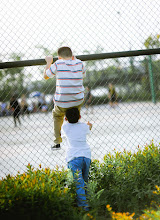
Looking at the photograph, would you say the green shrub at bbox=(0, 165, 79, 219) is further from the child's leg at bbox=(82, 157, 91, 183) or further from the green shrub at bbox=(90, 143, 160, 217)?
the green shrub at bbox=(90, 143, 160, 217)

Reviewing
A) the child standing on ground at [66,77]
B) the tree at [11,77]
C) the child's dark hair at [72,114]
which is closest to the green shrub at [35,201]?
the child's dark hair at [72,114]

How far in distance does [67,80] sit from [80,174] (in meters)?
1.15

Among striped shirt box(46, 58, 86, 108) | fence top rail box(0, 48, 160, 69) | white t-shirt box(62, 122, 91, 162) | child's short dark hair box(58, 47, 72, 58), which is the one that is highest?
fence top rail box(0, 48, 160, 69)

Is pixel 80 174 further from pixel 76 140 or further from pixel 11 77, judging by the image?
pixel 11 77

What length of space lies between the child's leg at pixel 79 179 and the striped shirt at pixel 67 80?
2.29 ft

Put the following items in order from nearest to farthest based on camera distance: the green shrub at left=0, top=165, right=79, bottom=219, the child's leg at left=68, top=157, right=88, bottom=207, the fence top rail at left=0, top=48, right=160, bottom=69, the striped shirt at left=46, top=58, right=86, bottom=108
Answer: the green shrub at left=0, top=165, right=79, bottom=219
the child's leg at left=68, top=157, right=88, bottom=207
the striped shirt at left=46, top=58, right=86, bottom=108
the fence top rail at left=0, top=48, right=160, bottom=69

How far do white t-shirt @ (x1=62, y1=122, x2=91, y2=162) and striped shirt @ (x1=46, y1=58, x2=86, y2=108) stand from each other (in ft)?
0.93

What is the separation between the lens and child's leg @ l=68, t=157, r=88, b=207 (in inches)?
122

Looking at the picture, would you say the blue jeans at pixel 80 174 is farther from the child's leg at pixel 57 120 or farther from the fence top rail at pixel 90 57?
the fence top rail at pixel 90 57

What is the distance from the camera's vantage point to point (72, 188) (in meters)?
3.18

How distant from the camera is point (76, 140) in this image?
133 inches

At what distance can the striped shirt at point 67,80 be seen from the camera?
329 centimetres

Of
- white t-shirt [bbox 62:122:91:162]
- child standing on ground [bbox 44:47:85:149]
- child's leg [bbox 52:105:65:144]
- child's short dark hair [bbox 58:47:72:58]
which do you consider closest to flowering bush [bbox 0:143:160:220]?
white t-shirt [bbox 62:122:91:162]

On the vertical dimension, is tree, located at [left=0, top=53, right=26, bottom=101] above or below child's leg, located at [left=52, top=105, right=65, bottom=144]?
above
